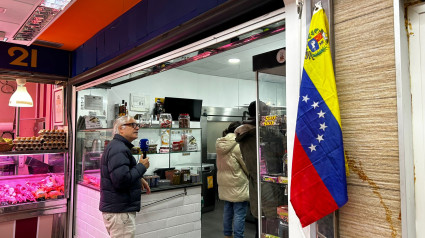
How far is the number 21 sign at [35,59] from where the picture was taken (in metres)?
3.98

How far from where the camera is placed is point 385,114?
108 cm

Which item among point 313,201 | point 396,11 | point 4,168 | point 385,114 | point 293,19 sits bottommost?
point 4,168

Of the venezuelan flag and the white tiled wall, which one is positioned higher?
the venezuelan flag

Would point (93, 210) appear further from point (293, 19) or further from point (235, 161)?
point (293, 19)

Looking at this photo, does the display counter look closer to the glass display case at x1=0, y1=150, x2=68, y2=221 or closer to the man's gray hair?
the glass display case at x1=0, y1=150, x2=68, y2=221

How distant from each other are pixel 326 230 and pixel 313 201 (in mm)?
178

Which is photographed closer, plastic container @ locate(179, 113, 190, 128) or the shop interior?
the shop interior

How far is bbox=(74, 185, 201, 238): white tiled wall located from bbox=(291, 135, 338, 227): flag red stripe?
2.76m

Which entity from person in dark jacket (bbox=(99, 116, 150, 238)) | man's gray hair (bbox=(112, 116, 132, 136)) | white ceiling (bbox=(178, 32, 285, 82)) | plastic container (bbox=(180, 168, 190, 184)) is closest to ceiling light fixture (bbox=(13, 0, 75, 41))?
man's gray hair (bbox=(112, 116, 132, 136))

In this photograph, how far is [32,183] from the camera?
4285 mm

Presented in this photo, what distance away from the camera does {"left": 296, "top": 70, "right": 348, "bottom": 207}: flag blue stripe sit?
1098 millimetres

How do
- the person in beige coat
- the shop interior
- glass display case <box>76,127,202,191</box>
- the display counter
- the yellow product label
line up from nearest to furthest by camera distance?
1. the shop interior
2. the display counter
3. glass display case <box>76,127,202,191</box>
4. the person in beige coat
5. the yellow product label

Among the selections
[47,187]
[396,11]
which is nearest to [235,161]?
[47,187]

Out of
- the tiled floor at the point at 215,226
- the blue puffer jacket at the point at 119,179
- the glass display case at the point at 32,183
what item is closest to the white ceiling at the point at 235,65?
the blue puffer jacket at the point at 119,179
